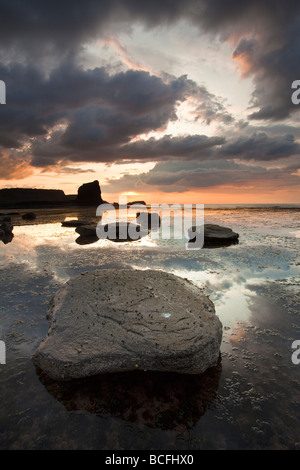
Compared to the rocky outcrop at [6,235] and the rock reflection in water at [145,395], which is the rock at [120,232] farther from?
the rock reflection in water at [145,395]

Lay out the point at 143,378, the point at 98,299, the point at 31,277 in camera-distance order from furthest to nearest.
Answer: the point at 31,277 → the point at 98,299 → the point at 143,378

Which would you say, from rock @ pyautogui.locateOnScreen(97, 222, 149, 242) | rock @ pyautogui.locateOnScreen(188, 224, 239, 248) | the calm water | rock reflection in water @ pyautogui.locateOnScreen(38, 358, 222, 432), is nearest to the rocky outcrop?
rock @ pyautogui.locateOnScreen(97, 222, 149, 242)

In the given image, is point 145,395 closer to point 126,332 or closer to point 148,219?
point 126,332

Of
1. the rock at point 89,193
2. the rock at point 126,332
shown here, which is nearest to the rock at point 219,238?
the rock at point 126,332

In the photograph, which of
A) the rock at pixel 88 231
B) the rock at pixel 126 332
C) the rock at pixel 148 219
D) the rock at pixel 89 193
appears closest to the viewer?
the rock at pixel 126 332

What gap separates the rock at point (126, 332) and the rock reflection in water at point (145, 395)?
13 cm

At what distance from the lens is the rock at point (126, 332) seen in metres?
3.83

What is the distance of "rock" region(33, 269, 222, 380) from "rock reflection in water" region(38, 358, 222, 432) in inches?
5.2

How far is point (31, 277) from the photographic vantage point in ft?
28.8

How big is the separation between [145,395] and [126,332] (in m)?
1.02
